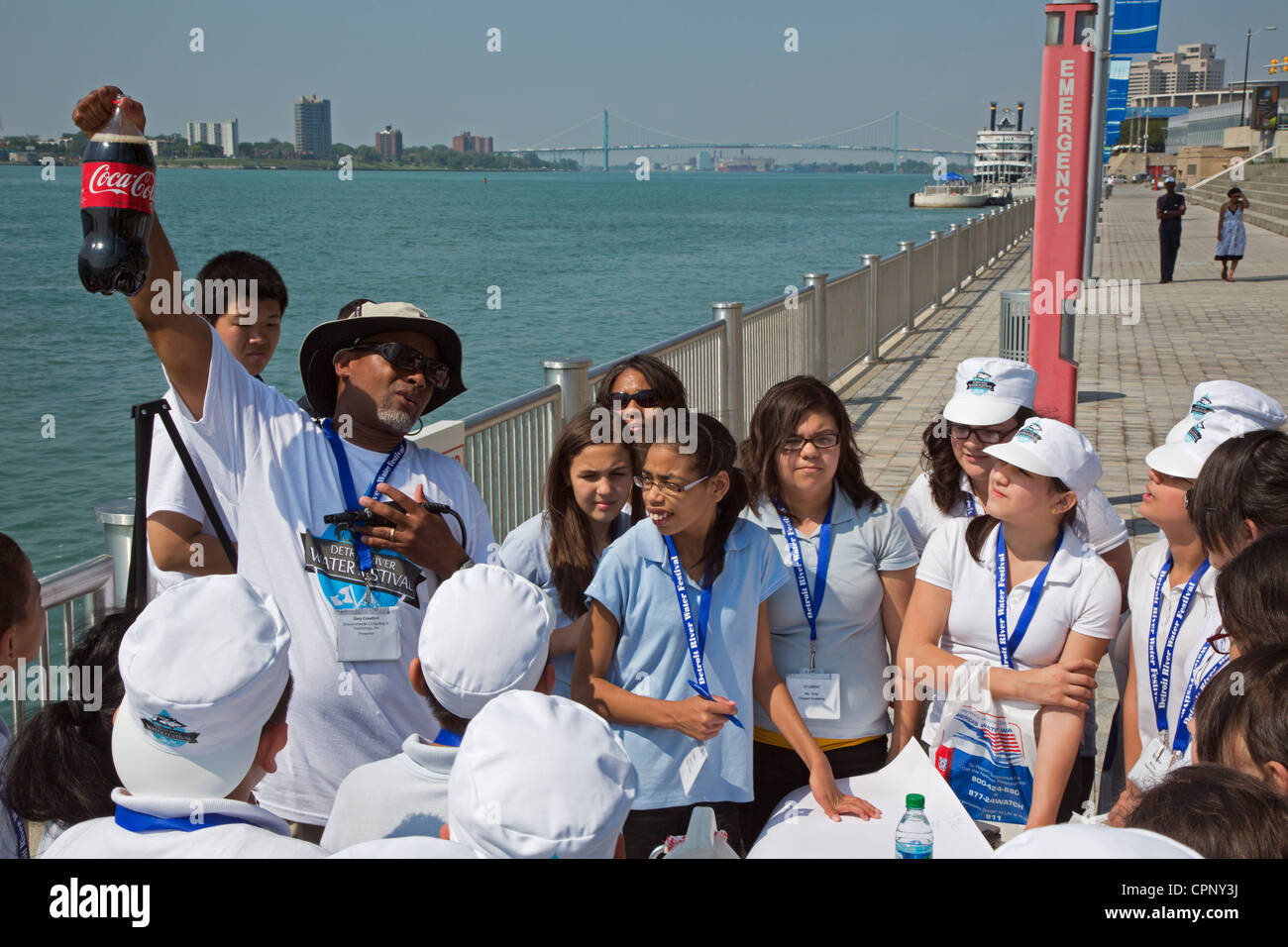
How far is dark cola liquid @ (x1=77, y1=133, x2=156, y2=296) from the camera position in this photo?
2.32 m

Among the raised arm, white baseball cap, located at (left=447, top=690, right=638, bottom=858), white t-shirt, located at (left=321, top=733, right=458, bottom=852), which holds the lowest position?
white t-shirt, located at (left=321, top=733, right=458, bottom=852)

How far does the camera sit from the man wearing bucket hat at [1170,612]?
2879 mm

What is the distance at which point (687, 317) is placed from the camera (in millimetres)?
38625

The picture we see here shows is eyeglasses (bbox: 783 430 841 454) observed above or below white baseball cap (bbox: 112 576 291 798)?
above

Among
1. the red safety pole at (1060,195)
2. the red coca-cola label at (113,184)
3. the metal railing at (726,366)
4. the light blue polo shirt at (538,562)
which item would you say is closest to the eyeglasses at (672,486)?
the light blue polo shirt at (538,562)

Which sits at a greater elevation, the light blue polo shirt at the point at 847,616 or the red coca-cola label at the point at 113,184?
the red coca-cola label at the point at 113,184

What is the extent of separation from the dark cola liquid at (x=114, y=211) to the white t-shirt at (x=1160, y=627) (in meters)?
2.76

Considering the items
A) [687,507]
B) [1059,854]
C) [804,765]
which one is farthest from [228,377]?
[1059,854]

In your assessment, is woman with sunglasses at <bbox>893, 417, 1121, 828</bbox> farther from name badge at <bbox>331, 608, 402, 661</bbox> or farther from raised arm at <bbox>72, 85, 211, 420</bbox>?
raised arm at <bbox>72, 85, 211, 420</bbox>

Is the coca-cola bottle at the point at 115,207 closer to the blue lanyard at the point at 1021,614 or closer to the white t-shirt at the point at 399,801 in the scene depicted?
the white t-shirt at the point at 399,801

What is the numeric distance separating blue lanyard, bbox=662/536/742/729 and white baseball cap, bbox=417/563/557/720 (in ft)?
2.73

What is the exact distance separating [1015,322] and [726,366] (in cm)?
450

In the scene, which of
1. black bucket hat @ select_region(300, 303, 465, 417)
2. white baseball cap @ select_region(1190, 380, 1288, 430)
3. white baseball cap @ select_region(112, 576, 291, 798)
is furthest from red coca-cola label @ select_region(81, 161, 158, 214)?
white baseball cap @ select_region(1190, 380, 1288, 430)
